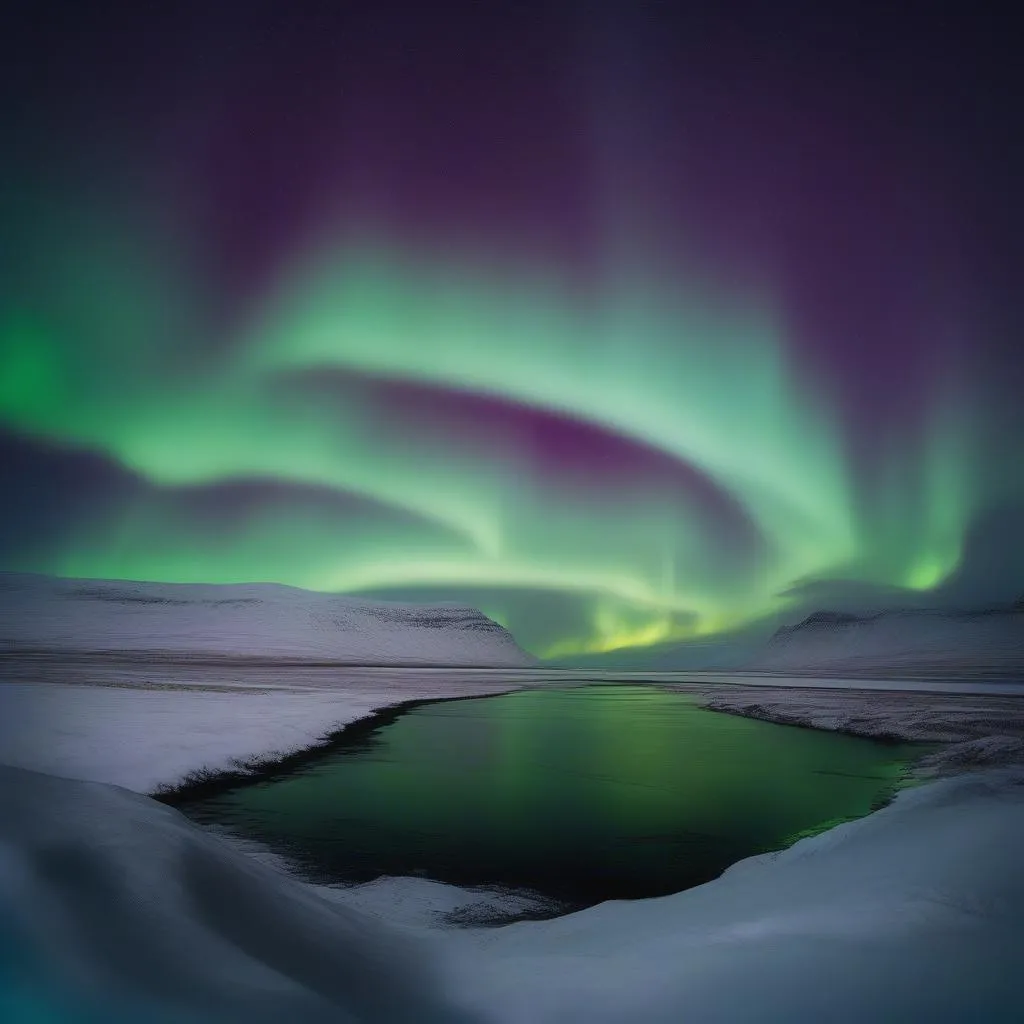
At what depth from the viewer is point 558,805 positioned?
1420 centimetres

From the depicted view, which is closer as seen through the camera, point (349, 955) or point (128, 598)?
point (349, 955)

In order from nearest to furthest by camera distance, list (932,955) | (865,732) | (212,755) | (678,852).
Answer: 1. (932,955)
2. (678,852)
3. (212,755)
4. (865,732)

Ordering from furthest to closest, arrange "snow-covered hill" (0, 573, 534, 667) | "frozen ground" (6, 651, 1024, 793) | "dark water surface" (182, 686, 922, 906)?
1. "snow-covered hill" (0, 573, 534, 667)
2. "frozen ground" (6, 651, 1024, 793)
3. "dark water surface" (182, 686, 922, 906)

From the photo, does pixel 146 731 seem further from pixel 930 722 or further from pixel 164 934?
pixel 930 722

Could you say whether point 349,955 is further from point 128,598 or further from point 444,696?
point 128,598

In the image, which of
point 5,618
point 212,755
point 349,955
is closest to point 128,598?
point 5,618

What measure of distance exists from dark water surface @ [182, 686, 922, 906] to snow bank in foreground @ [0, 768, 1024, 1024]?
12.2 feet

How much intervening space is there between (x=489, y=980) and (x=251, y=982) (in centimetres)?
159

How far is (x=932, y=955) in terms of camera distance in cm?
400

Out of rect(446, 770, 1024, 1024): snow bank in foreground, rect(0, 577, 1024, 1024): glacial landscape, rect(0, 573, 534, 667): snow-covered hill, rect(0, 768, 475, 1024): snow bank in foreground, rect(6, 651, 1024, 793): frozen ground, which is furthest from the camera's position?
rect(0, 573, 534, 667): snow-covered hill

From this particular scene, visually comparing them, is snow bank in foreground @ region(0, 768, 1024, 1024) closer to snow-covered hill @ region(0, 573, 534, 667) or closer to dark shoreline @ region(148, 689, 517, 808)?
dark shoreline @ region(148, 689, 517, 808)

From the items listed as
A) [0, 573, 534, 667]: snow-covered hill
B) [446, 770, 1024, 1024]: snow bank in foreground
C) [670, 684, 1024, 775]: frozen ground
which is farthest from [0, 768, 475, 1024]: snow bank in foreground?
[0, 573, 534, 667]: snow-covered hill

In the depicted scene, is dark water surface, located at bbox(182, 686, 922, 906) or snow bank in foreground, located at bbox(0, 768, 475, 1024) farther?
dark water surface, located at bbox(182, 686, 922, 906)

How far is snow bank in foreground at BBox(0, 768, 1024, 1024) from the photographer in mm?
3240
